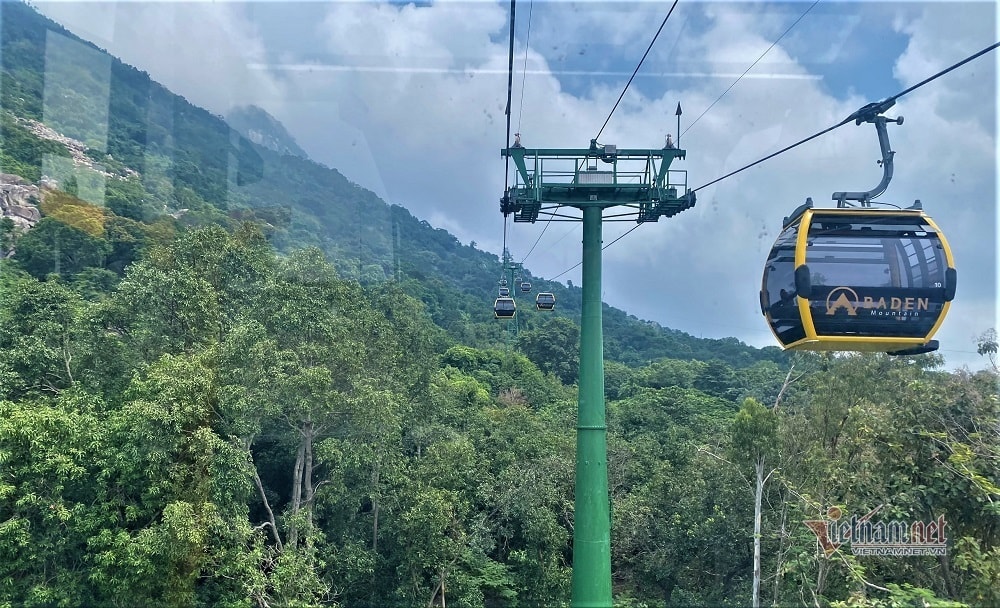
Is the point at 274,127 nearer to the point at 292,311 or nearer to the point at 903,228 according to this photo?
the point at 292,311

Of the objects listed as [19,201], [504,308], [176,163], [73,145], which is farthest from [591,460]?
[19,201]

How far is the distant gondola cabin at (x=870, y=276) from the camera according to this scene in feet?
12.0

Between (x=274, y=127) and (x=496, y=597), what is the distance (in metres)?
9.28

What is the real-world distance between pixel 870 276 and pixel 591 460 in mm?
3129

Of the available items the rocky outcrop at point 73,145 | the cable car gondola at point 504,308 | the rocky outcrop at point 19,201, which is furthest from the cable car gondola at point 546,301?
the rocky outcrop at point 19,201

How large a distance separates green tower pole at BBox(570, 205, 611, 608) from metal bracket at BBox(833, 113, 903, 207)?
8.60ft

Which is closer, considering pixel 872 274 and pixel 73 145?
pixel 872 274

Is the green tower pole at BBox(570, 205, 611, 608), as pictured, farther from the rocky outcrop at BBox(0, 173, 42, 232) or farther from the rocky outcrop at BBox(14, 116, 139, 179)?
the rocky outcrop at BBox(0, 173, 42, 232)

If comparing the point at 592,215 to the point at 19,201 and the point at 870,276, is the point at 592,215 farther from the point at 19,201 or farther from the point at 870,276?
the point at 19,201

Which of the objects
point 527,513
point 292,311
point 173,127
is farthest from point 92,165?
point 527,513

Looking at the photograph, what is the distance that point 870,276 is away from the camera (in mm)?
3721

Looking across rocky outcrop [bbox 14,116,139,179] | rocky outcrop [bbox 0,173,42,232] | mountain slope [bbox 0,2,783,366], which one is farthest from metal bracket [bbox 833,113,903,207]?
rocky outcrop [bbox 0,173,42,232]

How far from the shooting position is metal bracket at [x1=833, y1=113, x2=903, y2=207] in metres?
3.44

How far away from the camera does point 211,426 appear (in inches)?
275
